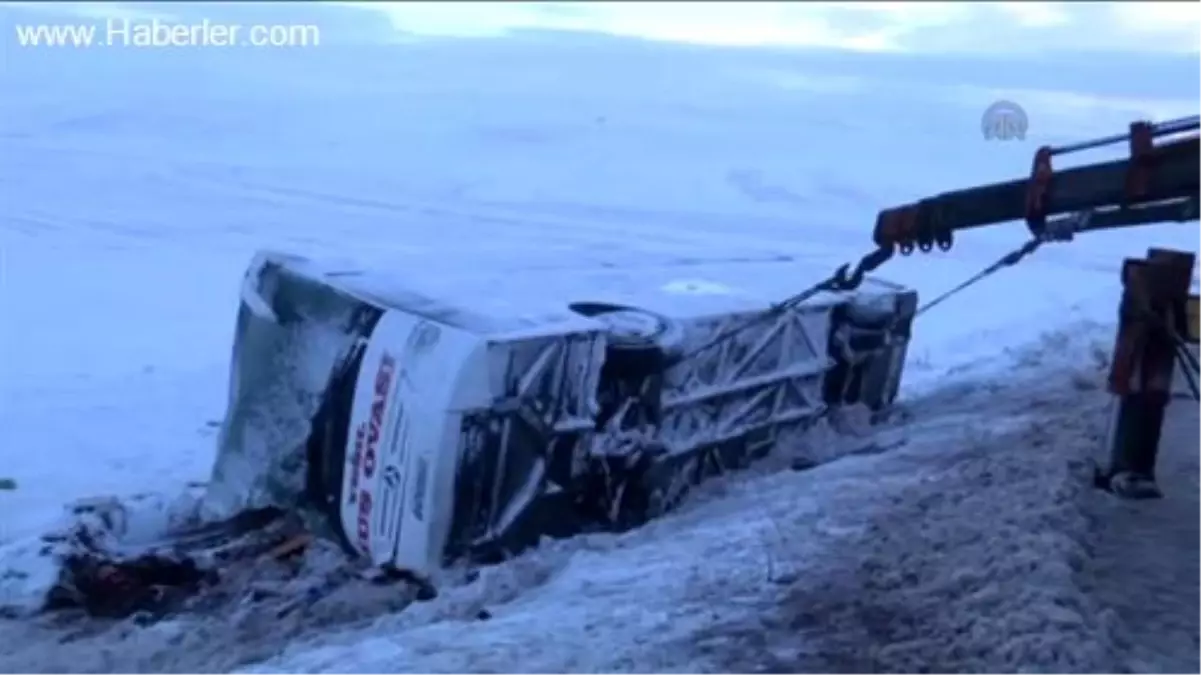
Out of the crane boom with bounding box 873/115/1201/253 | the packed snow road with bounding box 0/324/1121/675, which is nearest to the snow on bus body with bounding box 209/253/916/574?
the packed snow road with bounding box 0/324/1121/675

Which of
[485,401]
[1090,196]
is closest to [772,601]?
[485,401]

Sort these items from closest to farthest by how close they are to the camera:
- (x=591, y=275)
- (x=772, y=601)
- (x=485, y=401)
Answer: (x=772, y=601) < (x=485, y=401) < (x=591, y=275)

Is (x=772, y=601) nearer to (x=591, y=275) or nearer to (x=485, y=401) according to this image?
(x=485, y=401)

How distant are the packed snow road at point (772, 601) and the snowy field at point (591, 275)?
0.7 inches

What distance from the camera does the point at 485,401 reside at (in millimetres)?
6945

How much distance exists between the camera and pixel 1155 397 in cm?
689

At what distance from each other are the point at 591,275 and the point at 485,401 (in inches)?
140

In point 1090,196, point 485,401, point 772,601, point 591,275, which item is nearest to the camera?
point 772,601

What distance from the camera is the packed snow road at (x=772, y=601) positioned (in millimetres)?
5191

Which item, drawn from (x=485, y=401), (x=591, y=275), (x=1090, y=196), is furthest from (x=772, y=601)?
(x=591, y=275)

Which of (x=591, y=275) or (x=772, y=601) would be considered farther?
(x=591, y=275)

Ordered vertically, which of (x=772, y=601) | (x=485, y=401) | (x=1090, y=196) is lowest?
(x=772, y=601)

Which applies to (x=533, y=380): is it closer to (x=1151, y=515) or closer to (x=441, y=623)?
(x=441, y=623)

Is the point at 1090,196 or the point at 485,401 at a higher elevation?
the point at 1090,196
